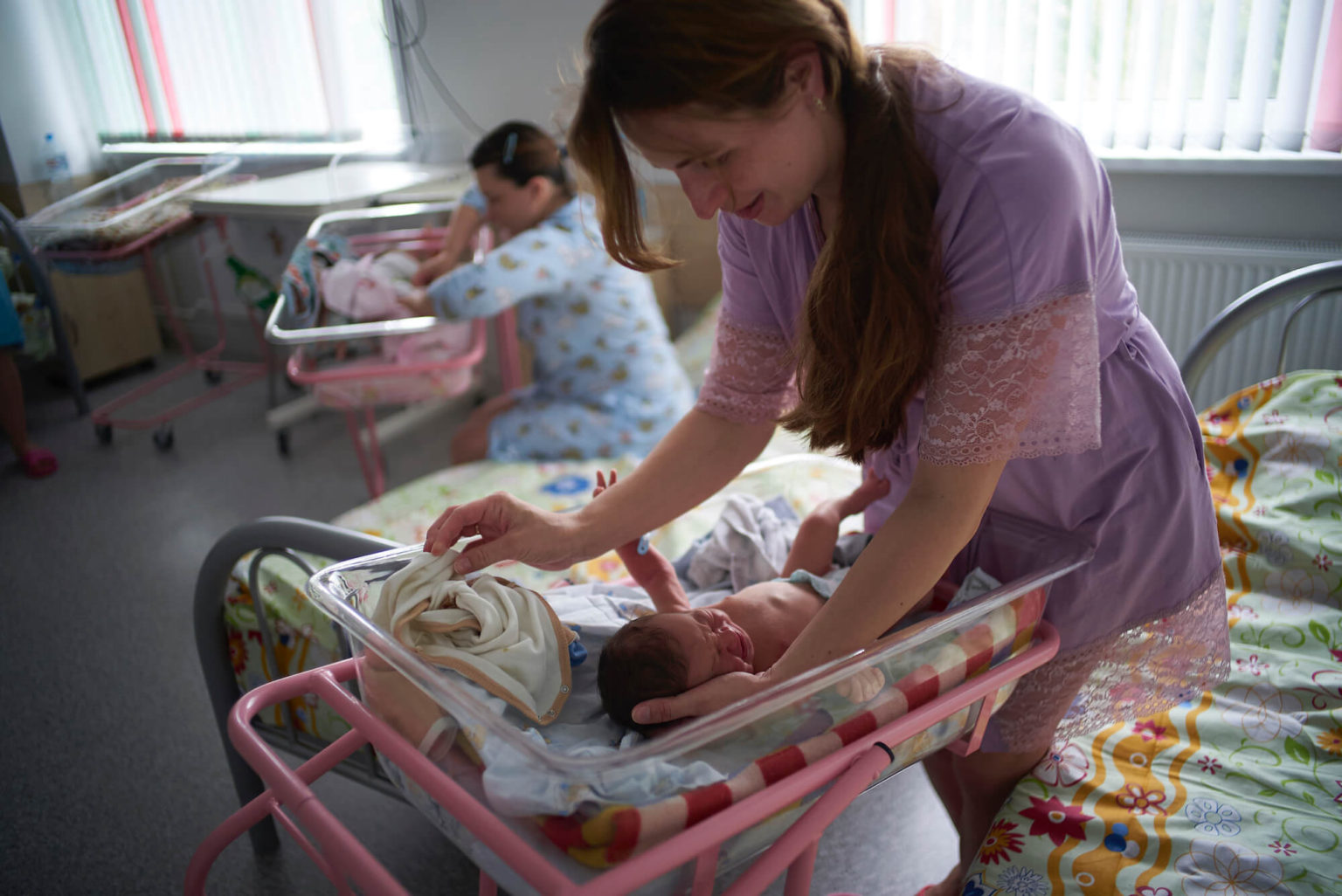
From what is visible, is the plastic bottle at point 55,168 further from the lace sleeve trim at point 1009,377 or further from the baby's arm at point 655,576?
the lace sleeve trim at point 1009,377

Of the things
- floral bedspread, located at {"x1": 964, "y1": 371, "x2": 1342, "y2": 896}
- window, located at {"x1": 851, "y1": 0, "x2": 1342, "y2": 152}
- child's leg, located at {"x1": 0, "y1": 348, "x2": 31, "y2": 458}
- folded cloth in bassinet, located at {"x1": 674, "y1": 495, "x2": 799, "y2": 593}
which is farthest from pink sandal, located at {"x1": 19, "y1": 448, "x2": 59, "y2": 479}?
floral bedspread, located at {"x1": 964, "y1": 371, "x2": 1342, "y2": 896}

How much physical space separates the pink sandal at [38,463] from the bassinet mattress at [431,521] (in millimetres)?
2099

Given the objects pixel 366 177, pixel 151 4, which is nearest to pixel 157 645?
pixel 366 177

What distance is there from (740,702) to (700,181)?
479 mm

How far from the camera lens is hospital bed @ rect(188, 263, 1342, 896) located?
80 cm

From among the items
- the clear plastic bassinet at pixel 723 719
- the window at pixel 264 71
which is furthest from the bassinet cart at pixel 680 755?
the window at pixel 264 71

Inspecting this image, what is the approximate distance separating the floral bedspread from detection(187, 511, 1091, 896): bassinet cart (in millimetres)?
290

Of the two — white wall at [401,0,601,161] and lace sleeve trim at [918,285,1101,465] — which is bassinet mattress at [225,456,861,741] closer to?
lace sleeve trim at [918,285,1101,465]

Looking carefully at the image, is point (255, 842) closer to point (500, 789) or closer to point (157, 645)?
point (157, 645)

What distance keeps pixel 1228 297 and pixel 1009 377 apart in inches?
78.5

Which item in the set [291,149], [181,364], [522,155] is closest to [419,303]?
[522,155]

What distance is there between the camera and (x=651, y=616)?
1122mm

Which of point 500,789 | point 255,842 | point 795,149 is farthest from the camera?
point 255,842

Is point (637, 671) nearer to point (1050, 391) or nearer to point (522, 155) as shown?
point (1050, 391)
